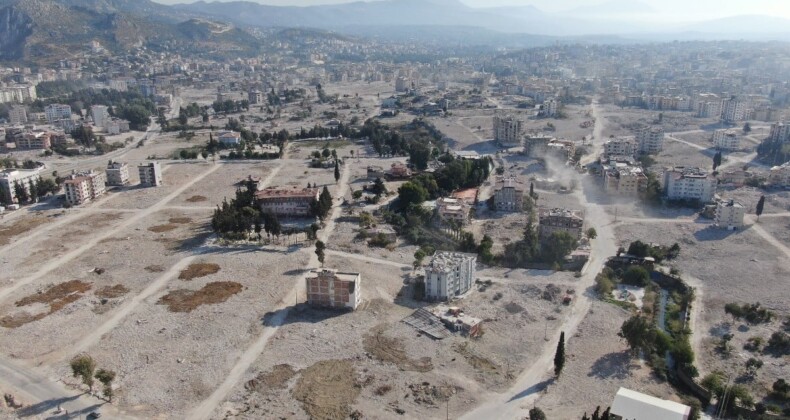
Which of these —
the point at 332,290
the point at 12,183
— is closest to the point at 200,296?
the point at 332,290

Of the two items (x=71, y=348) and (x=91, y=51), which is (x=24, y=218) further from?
(x=91, y=51)

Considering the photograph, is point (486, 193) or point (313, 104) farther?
point (313, 104)

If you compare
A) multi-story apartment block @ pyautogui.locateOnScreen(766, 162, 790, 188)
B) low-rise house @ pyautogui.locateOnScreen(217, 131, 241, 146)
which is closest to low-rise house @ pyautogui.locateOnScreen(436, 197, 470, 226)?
multi-story apartment block @ pyautogui.locateOnScreen(766, 162, 790, 188)

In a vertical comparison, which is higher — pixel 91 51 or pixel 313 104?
pixel 91 51

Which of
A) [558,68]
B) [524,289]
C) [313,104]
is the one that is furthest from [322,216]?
[558,68]

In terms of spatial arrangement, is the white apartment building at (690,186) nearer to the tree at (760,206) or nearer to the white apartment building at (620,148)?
the tree at (760,206)

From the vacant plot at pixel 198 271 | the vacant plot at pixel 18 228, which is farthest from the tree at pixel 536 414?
the vacant plot at pixel 18 228

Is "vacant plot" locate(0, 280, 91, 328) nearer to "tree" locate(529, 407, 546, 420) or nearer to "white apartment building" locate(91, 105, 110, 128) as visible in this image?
"tree" locate(529, 407, 546, 420)
